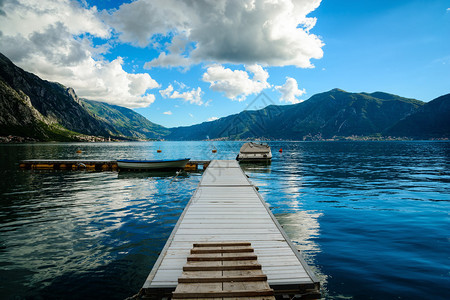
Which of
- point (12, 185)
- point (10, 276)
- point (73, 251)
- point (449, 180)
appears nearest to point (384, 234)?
point (73, 251)

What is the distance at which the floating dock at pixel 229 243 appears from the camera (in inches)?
249

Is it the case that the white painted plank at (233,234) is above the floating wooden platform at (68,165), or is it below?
above

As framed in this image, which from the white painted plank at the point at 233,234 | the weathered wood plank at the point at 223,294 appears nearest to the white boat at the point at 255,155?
the white painted plank at the point at 233,234

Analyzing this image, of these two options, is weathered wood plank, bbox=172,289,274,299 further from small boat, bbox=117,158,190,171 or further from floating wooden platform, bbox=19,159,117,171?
floating wooden platform, bbox=19,159,117,171

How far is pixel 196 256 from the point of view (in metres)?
7.20

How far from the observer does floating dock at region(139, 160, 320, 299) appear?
632 centimetres

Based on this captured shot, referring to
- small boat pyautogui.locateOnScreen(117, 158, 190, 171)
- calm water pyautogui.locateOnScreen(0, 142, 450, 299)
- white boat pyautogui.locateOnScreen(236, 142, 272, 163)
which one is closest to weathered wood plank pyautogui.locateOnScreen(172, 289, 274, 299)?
calm water pyautogui.locateOnScreen(0, 142, 450, 299)

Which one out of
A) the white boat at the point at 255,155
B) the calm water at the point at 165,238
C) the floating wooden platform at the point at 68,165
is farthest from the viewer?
the white boat at the point at 255,155

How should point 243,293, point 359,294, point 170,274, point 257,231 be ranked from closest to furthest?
point 243,293 < point 170,274 < point 359,294 < point 257,231

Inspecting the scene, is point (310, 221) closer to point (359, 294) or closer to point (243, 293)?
point (359, 294)

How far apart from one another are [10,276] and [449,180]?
43730 millimetres

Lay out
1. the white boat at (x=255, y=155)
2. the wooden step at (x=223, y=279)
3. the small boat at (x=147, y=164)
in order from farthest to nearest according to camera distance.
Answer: the white boat at (x=255, y=155) < the small boat at (x=147, y=164) < the wooden step at (x=223, y=279)

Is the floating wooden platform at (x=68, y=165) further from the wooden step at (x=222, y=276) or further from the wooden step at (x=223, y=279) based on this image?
the wooden step at (x=223, y=279)

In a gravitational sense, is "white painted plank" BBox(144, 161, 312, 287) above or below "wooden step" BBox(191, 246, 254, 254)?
below
